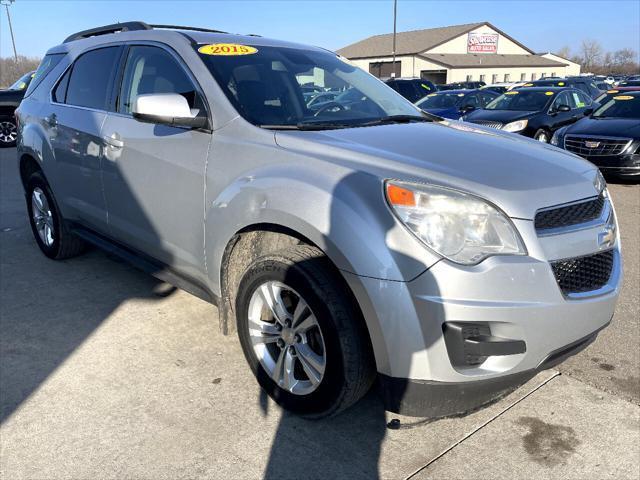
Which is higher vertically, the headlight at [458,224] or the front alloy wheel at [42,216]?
the headlight at [458,224]

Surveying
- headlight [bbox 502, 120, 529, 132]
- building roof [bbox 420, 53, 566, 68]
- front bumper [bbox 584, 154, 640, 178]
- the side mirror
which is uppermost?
building roof [bbox 420, 53, 566, 68]

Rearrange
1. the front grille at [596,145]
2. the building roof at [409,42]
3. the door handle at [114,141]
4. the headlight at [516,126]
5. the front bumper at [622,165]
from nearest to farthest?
the door handle at [114,141] → the front bumper at [622,165] → the front grille at [596,145] → the headlight at [516,126] → the building roof at [409,42]

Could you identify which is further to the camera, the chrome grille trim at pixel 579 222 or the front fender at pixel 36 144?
the front fender at pixel 36 144

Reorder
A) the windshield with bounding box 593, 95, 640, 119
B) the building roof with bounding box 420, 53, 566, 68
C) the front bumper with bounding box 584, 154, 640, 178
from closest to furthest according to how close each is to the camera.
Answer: the front bumper with bounding box 584, 154, 640, 178
the windshield with bounding box 593, 95, 640, 119
the building roof with bounding box 420, 53, 566, 68

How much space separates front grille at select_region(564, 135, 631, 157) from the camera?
27.3 ft

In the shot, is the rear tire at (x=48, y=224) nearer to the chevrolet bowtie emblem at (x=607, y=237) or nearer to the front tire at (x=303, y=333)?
the front tire at (x=303, y=333)

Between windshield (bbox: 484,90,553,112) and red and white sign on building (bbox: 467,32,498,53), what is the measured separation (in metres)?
57.9

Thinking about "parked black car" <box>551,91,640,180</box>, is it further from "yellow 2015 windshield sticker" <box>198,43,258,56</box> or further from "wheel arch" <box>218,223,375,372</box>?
"wheel arch" <box>218,223,375,372</box>

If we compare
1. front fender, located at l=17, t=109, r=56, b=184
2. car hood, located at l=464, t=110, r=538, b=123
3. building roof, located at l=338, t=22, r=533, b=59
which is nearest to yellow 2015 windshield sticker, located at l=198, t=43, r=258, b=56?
front fender, located at l=17, t=109, r=56, b=184

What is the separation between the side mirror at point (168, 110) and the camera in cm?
278

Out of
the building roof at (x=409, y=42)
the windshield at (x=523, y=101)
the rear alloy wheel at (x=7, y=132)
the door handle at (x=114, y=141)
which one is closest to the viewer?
the door handle at (x=114, y=141)

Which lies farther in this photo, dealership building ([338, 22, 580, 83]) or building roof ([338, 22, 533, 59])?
building roof ([338, 22, 533, 59])

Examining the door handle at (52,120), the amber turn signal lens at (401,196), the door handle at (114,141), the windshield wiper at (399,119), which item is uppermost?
the windshield wiper at (399,119)

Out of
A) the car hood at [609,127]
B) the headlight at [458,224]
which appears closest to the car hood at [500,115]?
the car hood at [609,127]
